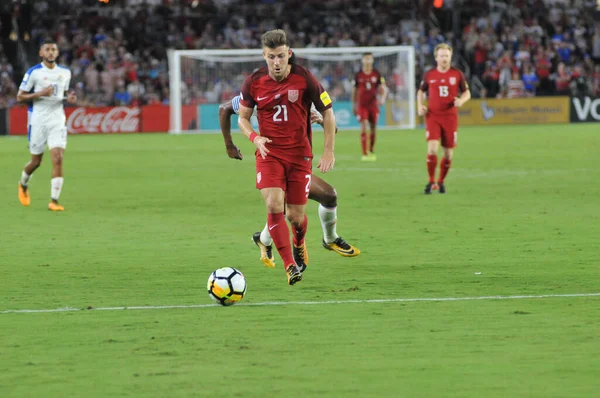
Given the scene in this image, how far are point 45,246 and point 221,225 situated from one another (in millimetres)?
2355

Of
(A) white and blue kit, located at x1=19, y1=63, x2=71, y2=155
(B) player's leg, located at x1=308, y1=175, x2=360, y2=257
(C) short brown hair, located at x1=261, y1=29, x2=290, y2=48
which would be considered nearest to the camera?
(C) short brown hair, located at x1=261, y1=29, x2=290, y2=48

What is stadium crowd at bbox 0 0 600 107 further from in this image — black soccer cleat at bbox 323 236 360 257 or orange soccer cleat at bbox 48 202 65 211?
black soccer cleat at bbox 323 236 360 257

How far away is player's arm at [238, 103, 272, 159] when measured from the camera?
874 centimetres

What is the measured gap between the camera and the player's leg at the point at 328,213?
10.2m

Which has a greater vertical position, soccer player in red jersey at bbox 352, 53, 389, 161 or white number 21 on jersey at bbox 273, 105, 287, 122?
white number 21 on jersey at bbox 273, 105, 287, 122

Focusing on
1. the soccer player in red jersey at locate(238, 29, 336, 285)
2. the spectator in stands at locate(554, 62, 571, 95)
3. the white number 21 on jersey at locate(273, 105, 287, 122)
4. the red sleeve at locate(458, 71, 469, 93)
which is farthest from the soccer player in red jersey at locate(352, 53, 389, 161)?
the spectator in stands at locate(554, 62, 571, 95)

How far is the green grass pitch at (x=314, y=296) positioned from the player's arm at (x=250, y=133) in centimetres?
104

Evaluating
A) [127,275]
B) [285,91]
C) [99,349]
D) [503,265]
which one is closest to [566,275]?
[503,265]

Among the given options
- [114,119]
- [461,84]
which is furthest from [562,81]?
[461,84]

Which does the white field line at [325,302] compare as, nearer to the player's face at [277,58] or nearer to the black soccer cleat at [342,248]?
the player's face at [277,58]

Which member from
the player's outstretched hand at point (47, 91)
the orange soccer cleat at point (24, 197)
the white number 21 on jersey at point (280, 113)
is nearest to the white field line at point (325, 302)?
the white number 21 on jersey at point (280, 113)

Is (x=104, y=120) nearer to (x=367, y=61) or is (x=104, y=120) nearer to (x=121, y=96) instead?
(x=121, y=96)

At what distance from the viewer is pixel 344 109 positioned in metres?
38.7

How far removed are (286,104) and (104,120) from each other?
30764mm
